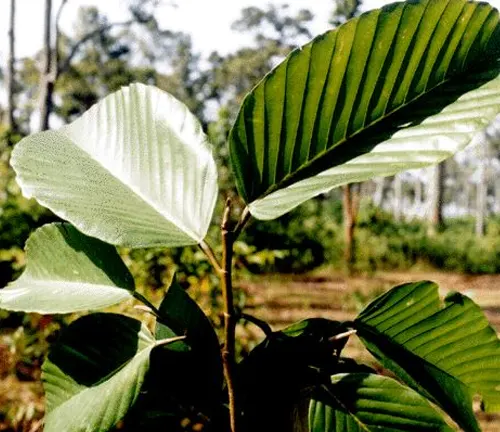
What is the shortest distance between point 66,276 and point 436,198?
595 inches

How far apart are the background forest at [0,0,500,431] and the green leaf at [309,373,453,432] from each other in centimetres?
35

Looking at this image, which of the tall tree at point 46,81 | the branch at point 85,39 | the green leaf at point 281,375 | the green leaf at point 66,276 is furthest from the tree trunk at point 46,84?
the green leaf at point 281,375

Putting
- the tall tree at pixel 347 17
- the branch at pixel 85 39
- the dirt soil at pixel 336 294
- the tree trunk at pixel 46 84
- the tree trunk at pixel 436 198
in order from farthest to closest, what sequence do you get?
the tree trunk at pixel 436 198
the branch at pixel 85 39
the tree trunk at pixel 46 84
the tall tree at pixel 347 17
the dirt soil at pixel 336 294

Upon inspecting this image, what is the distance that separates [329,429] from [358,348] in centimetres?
458

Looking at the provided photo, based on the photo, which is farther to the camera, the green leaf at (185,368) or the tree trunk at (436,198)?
the tree trunk at (436,198)

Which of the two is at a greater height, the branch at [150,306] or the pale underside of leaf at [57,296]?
the pale underside of leaf at [57,296]

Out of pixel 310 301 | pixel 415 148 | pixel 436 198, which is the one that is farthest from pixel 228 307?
pixel 436 198

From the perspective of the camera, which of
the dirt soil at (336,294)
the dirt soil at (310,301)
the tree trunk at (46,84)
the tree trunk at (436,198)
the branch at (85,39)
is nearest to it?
the dirt soil at (310,301)

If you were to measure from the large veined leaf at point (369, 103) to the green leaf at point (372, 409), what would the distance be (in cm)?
17

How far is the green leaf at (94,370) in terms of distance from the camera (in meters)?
0.49

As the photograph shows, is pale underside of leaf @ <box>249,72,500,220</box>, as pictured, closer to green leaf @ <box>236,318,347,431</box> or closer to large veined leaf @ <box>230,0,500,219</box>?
large veined leaf @ <box>230,0,500,219</box>

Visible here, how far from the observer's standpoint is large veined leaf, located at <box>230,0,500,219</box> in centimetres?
40

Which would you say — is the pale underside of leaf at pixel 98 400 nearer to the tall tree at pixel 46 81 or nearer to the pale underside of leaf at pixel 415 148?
the pale underside of leaf at pixel 415 148

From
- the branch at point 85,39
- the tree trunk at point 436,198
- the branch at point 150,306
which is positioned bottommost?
the tree trunk at point 436,198
